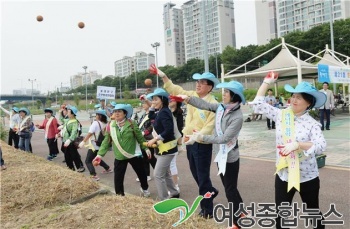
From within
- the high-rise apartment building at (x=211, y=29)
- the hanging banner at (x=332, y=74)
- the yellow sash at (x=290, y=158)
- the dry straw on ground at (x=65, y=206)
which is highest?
the high-rise apartment building at (x=211, y=29)

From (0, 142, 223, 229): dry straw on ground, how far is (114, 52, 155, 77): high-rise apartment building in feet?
394

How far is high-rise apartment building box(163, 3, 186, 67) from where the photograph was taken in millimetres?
125562

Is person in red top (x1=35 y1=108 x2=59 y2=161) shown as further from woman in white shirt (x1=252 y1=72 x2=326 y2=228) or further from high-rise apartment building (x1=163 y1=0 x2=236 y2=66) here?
high-rise apartment building (x1=163 y1=0 x2=236 y2=66)

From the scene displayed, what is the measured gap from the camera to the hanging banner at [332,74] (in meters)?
11.7

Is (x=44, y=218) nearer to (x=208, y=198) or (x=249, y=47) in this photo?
(x=208, y=198)

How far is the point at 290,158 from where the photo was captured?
9.47ft

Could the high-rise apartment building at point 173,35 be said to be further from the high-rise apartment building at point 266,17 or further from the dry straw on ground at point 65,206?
the dry straw on ground at point 65,206

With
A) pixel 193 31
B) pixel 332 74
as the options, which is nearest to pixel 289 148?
pixel 332 74

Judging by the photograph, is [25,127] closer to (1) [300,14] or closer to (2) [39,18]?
(2) [39,18]

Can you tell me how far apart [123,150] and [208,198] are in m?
1.44

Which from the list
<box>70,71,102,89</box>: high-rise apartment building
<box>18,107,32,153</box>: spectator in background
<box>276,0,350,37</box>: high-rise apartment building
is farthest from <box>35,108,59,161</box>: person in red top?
<box>70,71,102,89</box>: high-rise apartment building

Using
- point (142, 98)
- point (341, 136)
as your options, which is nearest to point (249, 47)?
point (341, 136)

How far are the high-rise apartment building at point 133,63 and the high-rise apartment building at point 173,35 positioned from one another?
8996 mm

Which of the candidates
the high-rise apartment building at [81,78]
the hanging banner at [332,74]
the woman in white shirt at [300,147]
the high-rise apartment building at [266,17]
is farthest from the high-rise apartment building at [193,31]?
the woman in white shirt at [300,147]
